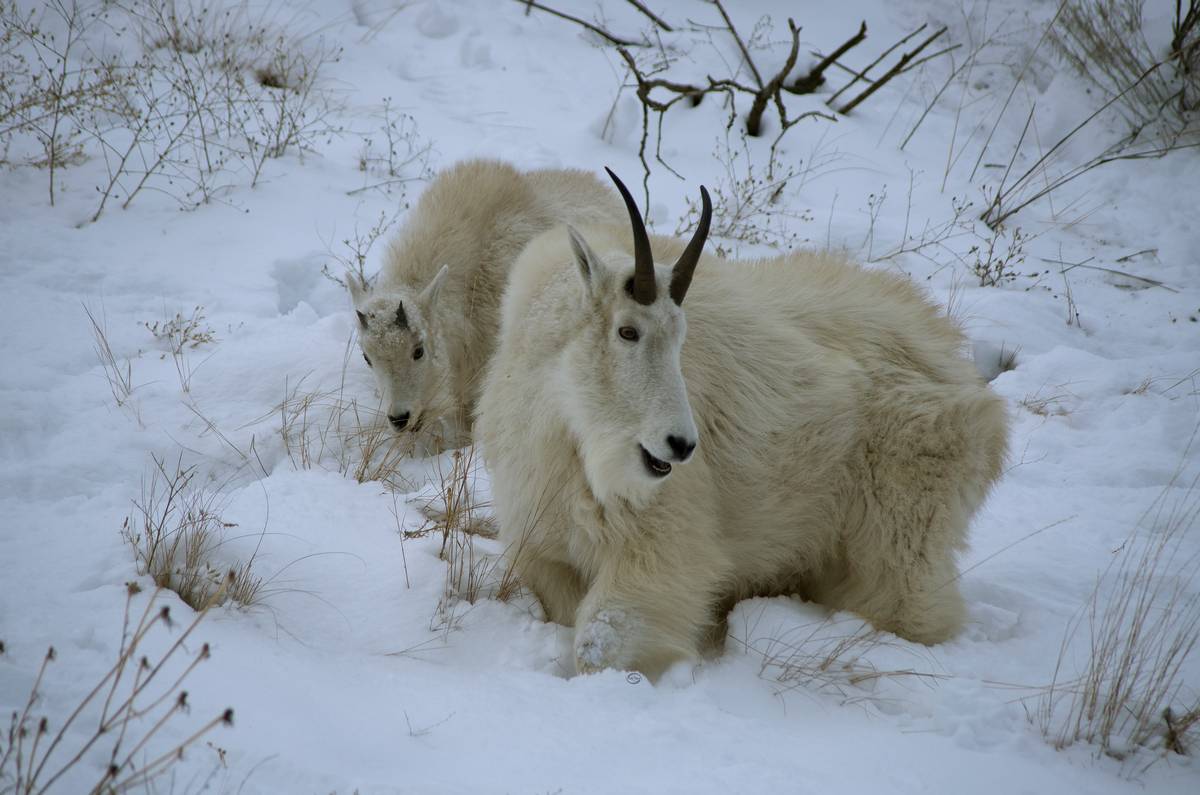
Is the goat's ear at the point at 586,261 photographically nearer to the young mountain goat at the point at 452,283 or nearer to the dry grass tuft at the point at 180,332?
the young mountain goat at the point at 452,283

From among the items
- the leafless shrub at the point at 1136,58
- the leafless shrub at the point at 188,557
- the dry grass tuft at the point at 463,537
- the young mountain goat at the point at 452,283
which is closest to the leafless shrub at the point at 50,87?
the young mountain goat at the point at 452,283

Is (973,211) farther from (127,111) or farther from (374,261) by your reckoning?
(127,111)

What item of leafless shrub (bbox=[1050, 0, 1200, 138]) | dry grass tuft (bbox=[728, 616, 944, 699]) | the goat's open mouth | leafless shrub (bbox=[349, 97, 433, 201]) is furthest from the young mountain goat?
leafless shrub (bbox=[1050, 0, 1200, 138])

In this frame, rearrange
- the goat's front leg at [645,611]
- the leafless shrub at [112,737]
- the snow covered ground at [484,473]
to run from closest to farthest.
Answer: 1. the leafless shrub at [112,737]
2. the snow covered ground at [484,473]
3. the goat's front leg at [645,611]

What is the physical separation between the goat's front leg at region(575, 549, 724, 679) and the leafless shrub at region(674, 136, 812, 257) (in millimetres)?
4298

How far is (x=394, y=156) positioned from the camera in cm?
896

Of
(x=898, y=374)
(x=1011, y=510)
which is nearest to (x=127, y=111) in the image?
(x=898, y=374)

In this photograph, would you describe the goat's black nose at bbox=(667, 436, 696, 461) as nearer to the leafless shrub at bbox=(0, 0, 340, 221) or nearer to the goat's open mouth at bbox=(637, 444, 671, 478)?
the goat's open mouth at bbox=(637, 444, 671, 478)

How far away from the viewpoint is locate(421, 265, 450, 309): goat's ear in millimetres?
6516

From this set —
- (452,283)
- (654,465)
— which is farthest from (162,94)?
(654,465)

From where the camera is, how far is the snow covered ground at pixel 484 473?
2.92 m

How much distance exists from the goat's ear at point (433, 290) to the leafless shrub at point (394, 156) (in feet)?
7.60

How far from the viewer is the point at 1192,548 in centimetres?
483

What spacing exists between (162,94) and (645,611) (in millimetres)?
7879
